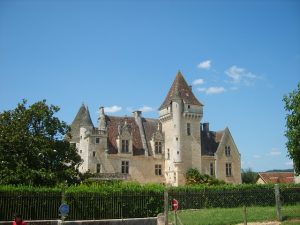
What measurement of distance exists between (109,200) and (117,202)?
0.45 meters

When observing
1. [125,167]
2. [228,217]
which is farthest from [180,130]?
[228,217]

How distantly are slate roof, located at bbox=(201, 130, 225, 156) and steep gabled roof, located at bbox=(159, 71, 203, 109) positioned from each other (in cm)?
493

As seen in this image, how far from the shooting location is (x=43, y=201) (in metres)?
19.5

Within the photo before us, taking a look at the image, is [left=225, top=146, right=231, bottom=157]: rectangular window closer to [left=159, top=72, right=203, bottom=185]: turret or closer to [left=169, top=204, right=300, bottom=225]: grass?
[left=159, top=72, right=203, bottom=185]: turret

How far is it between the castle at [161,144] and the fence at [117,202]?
20.5m

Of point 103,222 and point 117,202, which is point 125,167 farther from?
point 103,222

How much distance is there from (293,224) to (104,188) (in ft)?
33.7

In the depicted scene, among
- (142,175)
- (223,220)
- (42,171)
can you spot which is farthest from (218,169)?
(223,220)

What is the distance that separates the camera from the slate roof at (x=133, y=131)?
152 feet

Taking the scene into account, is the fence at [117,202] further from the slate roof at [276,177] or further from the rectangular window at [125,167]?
the slate roof at [276,177]

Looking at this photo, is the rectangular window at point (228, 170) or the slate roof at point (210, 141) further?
the rectangular window at point (228, 170)

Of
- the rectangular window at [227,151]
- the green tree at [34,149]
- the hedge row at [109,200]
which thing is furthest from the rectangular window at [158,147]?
the hedge row at [109,200]

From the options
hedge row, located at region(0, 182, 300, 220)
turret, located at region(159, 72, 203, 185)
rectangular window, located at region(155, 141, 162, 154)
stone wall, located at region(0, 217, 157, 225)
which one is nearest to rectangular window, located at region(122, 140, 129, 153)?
rectangular window, located at region(155, 141, 162, 154)

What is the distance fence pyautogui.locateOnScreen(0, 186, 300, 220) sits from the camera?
748 inches
